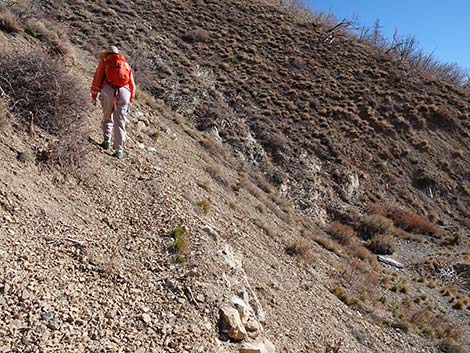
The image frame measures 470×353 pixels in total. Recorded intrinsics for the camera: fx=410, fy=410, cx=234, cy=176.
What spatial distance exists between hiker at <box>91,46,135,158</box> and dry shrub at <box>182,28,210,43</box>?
55.1 feet

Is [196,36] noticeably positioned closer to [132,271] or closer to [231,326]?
[132,271]

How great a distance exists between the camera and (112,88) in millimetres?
6312

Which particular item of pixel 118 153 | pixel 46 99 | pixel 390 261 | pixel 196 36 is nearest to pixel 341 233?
pixel 390 261

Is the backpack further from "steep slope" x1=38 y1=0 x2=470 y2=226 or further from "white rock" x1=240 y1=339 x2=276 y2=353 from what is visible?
"steep slope" x1=38 y1=0 x2=470 y2=226

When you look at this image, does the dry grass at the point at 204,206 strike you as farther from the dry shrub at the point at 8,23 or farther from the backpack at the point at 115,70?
the dry shrub at the point at 8,23

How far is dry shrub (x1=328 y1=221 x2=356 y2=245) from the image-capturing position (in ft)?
44.3

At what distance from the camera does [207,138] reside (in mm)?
14047

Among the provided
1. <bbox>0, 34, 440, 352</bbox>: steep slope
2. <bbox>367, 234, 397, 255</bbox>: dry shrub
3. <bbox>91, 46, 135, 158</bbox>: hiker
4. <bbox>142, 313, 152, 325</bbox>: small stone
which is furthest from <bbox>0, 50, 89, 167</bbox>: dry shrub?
<bbox>367, 234, 397, 255</bbox>: dry shrub

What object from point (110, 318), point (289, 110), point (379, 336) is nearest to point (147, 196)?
point (110, 318)

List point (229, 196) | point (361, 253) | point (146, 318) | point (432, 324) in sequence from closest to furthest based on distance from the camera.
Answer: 1. point (146, 318)
2. point (432, 324)
3. point (229, 196)
4. point (361, 253)

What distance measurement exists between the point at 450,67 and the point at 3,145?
112ft

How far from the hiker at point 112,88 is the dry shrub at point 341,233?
364 inches

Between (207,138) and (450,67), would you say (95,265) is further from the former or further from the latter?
(450,67)

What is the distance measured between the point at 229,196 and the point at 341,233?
5643 millimetres
